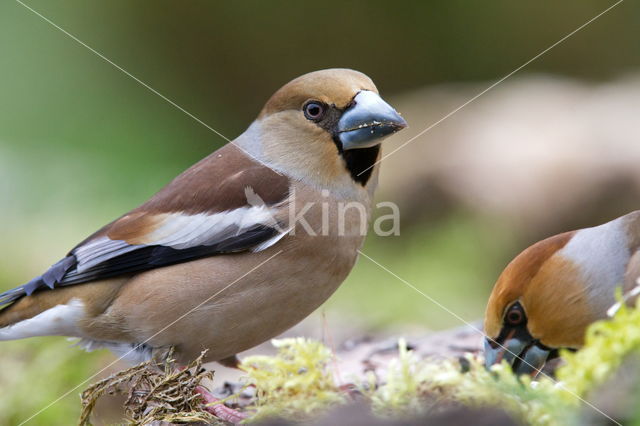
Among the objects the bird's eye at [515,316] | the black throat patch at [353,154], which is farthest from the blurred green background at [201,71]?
the bird's eye at [515,316]

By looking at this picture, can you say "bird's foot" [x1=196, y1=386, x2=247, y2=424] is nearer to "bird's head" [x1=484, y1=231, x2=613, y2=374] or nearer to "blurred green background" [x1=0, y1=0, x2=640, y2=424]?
"bird's head" [x1=484, y1=231, x2=613, y2=374]

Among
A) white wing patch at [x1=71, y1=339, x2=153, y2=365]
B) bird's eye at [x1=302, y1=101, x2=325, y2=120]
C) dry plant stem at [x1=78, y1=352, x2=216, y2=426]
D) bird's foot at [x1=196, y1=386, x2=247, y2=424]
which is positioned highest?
bird's eye at [x1=302, y1=101, x2=325, y2=120]

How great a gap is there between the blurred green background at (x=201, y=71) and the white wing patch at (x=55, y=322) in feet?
11.3

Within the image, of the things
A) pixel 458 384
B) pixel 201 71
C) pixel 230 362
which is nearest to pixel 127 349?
pixel 230 362

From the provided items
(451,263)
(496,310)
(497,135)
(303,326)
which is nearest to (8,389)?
(303,326)

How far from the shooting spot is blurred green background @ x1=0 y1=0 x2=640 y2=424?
299 inches

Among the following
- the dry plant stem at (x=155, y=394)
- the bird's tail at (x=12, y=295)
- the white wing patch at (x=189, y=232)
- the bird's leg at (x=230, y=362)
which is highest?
the white wing patch at (x=189, y=232)

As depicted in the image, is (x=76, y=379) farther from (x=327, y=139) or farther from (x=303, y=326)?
(x=327, y=139)

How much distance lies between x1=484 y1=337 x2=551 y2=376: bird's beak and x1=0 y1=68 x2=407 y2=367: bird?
2.75ft

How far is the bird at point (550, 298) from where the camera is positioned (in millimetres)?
2715

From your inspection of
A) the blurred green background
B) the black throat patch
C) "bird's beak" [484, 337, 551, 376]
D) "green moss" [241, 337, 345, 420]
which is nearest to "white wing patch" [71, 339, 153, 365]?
"green moss" [241, 337, 345, 420]

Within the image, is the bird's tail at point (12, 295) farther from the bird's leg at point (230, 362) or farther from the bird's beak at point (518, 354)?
the bird's beak at point (518, 354)

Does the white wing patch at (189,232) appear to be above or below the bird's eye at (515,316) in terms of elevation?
above

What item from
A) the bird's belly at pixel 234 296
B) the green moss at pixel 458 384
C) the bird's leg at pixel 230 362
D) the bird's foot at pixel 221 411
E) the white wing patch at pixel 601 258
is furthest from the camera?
the bird's leg at pixel 230 362
